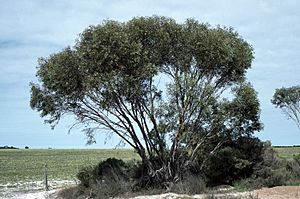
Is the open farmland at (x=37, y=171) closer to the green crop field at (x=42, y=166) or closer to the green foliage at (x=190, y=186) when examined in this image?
the green crop field at (x=42, y=166)

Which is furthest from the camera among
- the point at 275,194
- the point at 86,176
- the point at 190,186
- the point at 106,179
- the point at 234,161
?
the point at 86,176

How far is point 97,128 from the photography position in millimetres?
25609

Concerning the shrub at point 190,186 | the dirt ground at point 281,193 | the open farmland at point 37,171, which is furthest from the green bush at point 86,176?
the dirt ground at point 281,193

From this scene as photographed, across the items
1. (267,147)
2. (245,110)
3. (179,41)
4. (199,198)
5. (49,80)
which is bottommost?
(199,198)

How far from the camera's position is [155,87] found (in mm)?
25109

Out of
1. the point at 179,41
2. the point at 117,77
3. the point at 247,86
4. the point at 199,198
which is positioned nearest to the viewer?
the point at 199,198

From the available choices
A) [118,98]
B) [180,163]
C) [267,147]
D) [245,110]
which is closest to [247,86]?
[245,110]

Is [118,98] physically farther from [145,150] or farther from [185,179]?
[185,179]

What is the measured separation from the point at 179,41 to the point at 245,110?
5.33 metres

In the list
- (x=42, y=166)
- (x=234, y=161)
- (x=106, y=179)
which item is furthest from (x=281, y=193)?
(x=42, y=166)

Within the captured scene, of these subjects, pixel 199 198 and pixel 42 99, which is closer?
pixel 199 198

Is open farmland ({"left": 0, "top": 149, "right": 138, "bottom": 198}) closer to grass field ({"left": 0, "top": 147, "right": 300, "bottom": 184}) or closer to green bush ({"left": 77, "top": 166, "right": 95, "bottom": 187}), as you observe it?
grass field ({"left": 0, "top": 147, "right": 300, "bottom": 184})

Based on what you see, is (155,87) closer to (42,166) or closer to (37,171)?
(37,171)

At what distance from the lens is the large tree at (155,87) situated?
23.1 m
